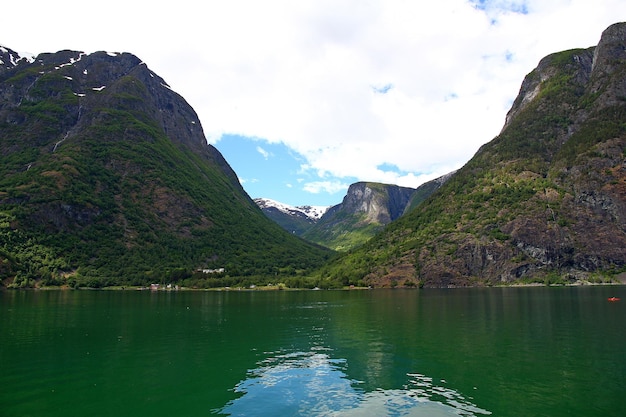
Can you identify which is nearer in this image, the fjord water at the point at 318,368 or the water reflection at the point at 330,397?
the water reflection at the point at 330,397

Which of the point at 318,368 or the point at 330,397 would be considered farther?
the point at 318,368

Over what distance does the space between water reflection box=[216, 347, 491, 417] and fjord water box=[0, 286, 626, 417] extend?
142 mm

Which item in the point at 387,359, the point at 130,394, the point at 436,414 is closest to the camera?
the point at 436,414

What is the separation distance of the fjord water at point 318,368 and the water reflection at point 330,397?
0.14 m

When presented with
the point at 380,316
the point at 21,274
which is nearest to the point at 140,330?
the point at 380,316

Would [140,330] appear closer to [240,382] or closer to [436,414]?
[240,382]

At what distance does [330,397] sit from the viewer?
32.7m

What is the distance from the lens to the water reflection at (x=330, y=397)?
2923 centimetres

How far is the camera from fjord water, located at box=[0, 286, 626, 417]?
30484 millimetres

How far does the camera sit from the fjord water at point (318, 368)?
30484mm

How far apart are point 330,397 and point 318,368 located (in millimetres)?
9851

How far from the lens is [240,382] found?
3747 centimetres

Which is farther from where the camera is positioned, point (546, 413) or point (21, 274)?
point (21, 274)

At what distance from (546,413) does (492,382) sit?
786 cm
